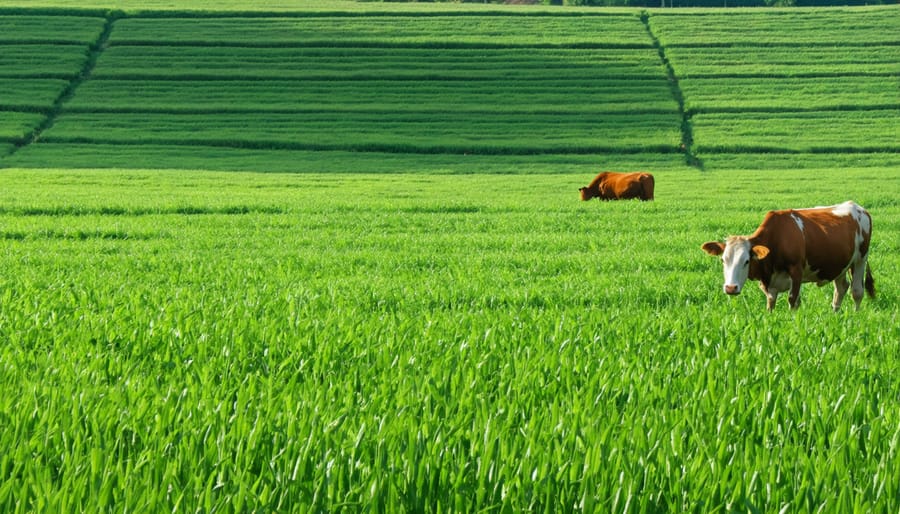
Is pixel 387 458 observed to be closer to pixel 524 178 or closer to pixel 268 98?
pixel 524 178

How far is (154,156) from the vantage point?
4672 centimetres

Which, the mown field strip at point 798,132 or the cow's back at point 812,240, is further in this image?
the mown field strip at point 798,132

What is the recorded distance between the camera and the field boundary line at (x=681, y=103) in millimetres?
48831

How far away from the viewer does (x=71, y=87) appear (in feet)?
204

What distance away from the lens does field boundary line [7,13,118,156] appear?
165ft

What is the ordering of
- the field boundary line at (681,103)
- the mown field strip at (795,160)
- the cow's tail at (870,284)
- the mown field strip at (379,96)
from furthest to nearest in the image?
the mown field strip at (379,96) → the field boundary line at (681,103) → the mown field strip at (795,160) → the cow's tail at (870,284)

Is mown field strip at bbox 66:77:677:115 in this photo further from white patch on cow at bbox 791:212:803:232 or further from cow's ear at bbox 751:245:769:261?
cow's ear at bbox 751:245:769:261

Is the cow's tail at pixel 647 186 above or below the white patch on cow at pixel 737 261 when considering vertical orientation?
below

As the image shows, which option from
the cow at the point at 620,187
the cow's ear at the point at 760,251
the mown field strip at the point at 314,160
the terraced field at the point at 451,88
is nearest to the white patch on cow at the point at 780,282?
the cow's ear at the point at 760,251

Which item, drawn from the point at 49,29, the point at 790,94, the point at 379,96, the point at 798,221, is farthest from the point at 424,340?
the point at 49,29

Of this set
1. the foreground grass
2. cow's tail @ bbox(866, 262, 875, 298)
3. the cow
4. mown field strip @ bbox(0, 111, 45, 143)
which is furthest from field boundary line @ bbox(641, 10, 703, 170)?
the foreground grass

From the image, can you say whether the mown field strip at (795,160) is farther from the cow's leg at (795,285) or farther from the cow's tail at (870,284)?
the cow's leg at (795,285)

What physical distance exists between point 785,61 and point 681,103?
14127 millimetres

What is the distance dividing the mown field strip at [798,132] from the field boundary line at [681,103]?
18.7 inches
